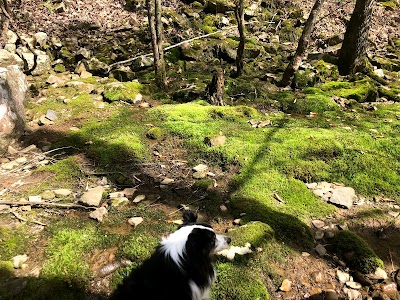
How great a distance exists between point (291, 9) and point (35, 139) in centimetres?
1286

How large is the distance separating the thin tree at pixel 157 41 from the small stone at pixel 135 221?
452 centimetres

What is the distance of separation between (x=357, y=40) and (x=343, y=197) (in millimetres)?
6081

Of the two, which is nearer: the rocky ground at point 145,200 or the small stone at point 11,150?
the rocky ground at point 145,200

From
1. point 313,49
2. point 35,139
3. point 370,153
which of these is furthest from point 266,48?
point 35,139

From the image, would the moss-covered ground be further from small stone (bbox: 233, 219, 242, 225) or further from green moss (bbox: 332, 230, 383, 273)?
small stone (bbox: 233, 219, 242, 225)

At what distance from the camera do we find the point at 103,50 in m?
9.89

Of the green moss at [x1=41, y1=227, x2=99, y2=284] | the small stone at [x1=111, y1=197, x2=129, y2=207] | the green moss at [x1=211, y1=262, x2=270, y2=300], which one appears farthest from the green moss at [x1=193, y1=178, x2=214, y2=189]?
the green moss at [x1=41, y1=227, x2=99, y2=284]

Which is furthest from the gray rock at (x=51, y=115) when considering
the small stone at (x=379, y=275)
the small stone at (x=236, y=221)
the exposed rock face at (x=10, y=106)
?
the small stone at (x=379, y=275)

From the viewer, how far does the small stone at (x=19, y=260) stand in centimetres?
289

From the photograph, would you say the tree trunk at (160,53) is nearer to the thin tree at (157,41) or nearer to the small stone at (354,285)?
the thin tree at (157,41)

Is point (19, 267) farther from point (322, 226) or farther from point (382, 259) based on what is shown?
point (382, 259)

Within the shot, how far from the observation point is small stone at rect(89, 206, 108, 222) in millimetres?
3487

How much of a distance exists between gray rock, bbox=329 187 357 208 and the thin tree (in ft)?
15.4

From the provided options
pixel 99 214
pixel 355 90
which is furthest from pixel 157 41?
pixel 99 214
